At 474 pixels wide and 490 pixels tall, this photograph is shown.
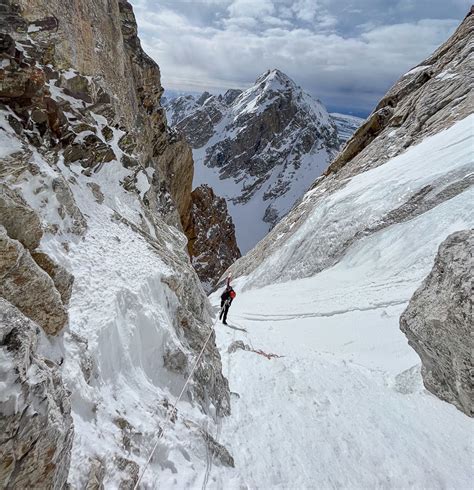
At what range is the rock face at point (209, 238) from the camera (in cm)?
7000

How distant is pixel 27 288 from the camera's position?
18.1 ft

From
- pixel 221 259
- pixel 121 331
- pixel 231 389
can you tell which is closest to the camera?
pixel 121 331

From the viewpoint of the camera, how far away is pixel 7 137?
10320 mm

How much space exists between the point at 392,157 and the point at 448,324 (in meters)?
22.1

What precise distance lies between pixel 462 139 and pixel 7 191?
74.4 ft

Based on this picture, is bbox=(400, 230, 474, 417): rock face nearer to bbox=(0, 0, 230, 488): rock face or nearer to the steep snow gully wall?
the steep snow gully wall

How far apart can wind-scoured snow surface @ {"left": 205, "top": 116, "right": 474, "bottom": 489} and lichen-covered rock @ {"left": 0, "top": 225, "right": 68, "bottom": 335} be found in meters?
3.82

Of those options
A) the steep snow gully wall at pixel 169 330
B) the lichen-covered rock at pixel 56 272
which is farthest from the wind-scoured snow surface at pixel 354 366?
the lichen-covered rock at pixel 56 272

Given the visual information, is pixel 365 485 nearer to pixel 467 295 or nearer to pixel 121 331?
pixel 467 295

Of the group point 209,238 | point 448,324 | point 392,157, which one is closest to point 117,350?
point 448,324

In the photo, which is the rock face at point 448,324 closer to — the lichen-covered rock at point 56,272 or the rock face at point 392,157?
the lichen-covered rock at point 56,272

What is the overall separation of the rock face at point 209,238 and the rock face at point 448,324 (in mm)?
58780

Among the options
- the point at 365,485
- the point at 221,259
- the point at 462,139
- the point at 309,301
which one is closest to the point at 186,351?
the point at 365,485

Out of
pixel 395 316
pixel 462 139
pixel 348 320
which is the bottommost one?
pixel 348 320
